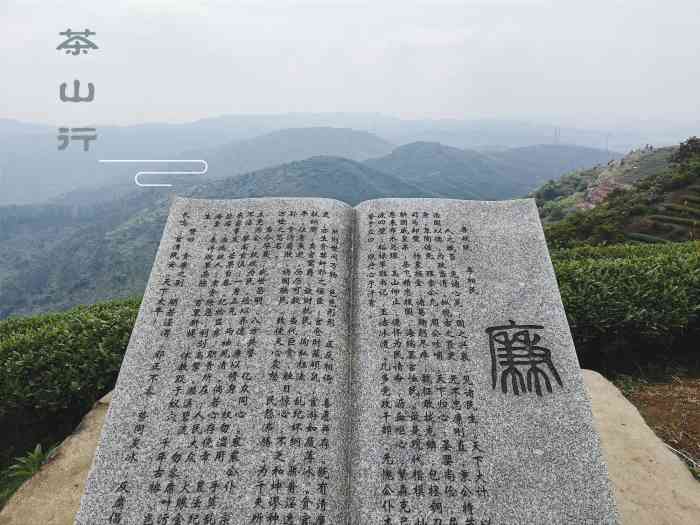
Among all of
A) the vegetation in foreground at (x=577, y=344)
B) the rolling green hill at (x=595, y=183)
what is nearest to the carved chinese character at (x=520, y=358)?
the vegetation in foreground at (x=577, y=344)

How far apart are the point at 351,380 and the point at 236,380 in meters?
0.72

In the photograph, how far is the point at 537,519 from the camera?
231cm

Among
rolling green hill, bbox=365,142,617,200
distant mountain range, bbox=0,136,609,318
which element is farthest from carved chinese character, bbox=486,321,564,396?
rolling green hill, bbox=365,142,617,200

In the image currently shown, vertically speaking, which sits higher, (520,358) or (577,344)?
(520,358)

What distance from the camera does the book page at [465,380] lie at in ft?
7.81

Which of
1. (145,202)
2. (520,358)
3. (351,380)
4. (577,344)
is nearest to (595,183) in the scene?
(577,344)

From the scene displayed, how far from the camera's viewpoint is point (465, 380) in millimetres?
2803

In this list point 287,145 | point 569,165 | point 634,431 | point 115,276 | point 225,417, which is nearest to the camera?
point 225,417

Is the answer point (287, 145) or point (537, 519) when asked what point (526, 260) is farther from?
point (287, 145)

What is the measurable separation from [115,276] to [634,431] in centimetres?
4162

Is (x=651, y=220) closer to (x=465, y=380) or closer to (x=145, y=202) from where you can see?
(x=465, y=380)

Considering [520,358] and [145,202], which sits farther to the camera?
[145,202]

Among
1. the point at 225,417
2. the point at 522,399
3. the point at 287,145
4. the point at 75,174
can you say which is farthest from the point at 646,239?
Result: the point at 75,174

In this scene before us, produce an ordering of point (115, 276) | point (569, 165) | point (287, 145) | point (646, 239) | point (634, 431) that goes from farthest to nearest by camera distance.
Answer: point (287, 145) → point (569, 165) → point (115, 276) → point (646, 239) → point (634, 431)
